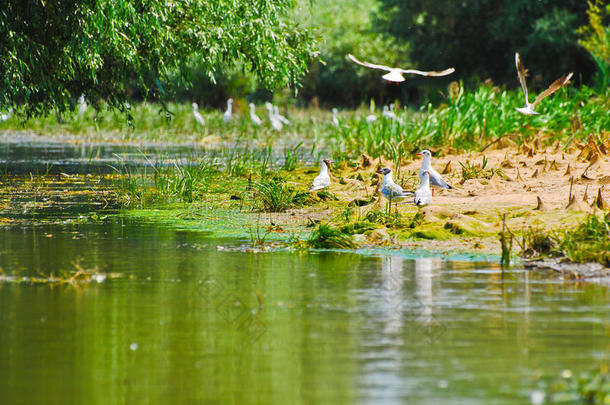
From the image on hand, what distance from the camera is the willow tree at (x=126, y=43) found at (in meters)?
19.1

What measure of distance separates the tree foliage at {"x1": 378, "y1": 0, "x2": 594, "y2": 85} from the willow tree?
24.3m

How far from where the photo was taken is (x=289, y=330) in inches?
313

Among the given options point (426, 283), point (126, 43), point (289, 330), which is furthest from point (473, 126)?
point (289, 330)

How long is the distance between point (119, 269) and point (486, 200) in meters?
6.43

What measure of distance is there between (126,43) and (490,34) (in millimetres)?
36579

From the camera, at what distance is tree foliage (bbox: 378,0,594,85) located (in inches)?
1900

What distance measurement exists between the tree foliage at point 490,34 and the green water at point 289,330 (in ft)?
126

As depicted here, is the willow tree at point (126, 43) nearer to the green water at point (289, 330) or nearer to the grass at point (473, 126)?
→ the grass at point (473, 126)

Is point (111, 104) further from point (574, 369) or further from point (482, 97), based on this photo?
point (574, 369)

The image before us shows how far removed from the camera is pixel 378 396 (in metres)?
6.18

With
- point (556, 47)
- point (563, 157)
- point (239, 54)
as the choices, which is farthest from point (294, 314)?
point (556, 47)

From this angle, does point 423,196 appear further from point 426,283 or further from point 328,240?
point 426,283

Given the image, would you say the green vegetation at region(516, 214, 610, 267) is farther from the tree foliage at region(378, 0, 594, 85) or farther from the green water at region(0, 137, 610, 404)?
the tree foliage at region(378, 0, 594, 85)

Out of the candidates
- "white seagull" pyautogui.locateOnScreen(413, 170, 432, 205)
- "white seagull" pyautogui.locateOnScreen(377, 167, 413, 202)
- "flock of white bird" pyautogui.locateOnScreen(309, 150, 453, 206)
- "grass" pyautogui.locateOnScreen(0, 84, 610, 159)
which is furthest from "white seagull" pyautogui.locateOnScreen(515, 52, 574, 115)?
"grass" pyautogui.locateOnScreen(0, 84, 610, 159)
